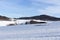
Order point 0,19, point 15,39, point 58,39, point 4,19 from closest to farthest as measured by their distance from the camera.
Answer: point 58,39 < point 15,39 < point 0,19 < point 4,19

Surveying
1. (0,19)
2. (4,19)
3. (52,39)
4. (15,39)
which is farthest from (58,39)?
(4,19)

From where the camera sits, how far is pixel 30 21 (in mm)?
25844

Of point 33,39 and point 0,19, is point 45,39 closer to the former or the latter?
point 33,39

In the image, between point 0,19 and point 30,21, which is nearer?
point 0,19

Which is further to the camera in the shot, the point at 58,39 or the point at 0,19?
the point at 0,19

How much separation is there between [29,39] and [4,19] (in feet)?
62.1

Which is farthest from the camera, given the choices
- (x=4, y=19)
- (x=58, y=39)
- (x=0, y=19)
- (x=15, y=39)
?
(x=4, y=19)

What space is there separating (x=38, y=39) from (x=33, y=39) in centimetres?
20

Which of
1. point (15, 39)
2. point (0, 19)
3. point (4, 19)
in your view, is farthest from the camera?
point (4, 19)

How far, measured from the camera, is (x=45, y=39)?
6832 mm

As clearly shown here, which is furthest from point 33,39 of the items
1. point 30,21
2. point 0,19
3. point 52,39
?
point 30,21

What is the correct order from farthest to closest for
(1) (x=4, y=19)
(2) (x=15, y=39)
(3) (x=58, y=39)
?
1. (1) (x=4, y=19)
2. (2) (x=15, y=39)
3. (3) (x=58, y=39)

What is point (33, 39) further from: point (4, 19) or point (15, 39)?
point (4, 19)

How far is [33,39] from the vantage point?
699 cm
